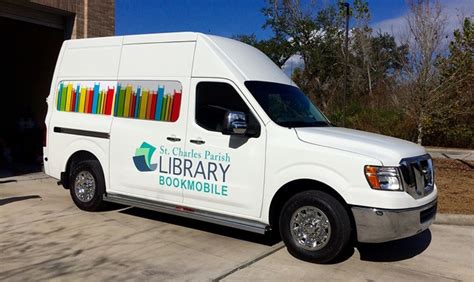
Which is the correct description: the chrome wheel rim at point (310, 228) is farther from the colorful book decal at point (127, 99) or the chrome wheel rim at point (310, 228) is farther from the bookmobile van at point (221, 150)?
the colorful book decal at point (127, 99)

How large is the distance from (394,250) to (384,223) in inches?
51.9

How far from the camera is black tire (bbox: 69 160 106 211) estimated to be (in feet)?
24.2

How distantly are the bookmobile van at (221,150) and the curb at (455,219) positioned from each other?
2.15 metres

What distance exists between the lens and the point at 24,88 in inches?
607

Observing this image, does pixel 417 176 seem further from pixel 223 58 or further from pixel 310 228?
pixel 223 58

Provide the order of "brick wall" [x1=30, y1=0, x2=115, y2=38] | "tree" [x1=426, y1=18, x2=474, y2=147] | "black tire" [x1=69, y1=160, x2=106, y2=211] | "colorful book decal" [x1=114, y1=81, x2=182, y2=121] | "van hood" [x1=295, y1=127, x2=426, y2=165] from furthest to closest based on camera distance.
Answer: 1. "tree" [x1=426, y1=18, x2=474, y2=147]
2. "brick wall" [x1=30, y1=0, x2=115, y2=38]
3. "black tire" [x1=69, y1=160, x2=106, y2=211]
4. "colorful book decal" [x1=114, y1=81, x2=182, y2=121]
5. "van hood" [x1=295, y1=127, x2=426, y2=165]

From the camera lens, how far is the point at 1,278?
4.80 meters

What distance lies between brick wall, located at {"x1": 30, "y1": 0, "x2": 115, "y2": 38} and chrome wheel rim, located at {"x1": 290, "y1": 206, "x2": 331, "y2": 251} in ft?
27.9

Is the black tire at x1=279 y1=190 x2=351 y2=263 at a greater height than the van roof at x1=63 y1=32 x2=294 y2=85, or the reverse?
the van roof at x1=63 y1=32 x2=294 y2=85

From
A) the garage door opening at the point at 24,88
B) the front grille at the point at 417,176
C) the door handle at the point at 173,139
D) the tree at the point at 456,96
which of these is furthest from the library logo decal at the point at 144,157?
the tree at the point at 456,96

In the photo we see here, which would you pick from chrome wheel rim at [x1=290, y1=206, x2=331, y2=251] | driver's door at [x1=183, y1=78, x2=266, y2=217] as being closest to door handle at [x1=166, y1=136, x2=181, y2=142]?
driver's door at [x1=183, y1=78, x2=266, y2=217]

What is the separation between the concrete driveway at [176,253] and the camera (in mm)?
5109

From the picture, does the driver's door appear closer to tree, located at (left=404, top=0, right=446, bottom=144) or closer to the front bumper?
the front bumper

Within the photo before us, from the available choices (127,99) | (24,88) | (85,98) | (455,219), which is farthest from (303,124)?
(24,88)
